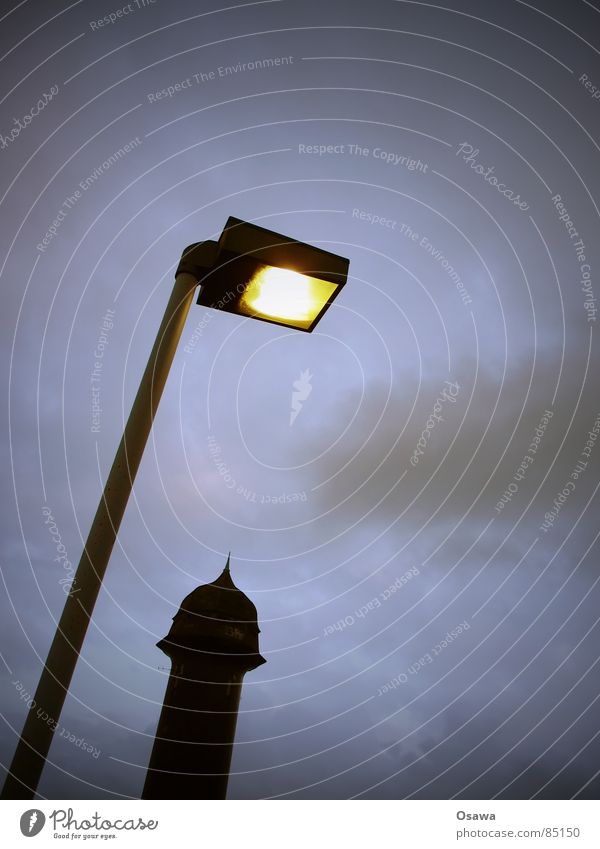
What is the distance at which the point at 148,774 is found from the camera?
12.2 m

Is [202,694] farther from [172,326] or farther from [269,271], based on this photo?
[269,271]

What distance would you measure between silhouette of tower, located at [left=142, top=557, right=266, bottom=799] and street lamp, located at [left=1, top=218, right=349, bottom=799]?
11443 mm

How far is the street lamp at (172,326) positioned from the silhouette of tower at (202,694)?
11443 millimetres

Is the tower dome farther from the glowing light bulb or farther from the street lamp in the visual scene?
the glowing light bulb

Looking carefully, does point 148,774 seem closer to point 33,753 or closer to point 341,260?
point 33,753

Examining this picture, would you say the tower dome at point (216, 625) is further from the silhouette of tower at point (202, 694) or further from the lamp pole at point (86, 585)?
the lamp pole at point (86, 585)

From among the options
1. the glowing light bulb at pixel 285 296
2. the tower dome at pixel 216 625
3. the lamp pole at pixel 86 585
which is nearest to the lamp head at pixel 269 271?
the glowing light bulb at pixel 285 296

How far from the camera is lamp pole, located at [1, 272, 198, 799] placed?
219cm

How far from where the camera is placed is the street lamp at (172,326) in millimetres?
2221

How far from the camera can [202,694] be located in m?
12.5

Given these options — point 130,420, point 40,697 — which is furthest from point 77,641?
point 130,420

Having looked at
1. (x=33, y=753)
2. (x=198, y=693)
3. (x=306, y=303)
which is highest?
(x=306, y=303)
